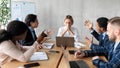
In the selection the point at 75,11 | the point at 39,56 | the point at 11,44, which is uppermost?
the point at 75,11

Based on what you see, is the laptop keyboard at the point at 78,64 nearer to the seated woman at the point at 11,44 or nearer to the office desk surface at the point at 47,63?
the office desk surface at the point at 47,63

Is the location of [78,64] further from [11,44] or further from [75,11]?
[75,11]

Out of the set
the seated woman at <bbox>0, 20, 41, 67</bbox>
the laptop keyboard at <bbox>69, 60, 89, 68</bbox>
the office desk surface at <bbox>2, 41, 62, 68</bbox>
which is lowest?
the office desk surface at <bbox>2, 41, 62, 68</bbox>

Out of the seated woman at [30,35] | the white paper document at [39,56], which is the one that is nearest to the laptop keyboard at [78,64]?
the white paper document at [39,56]

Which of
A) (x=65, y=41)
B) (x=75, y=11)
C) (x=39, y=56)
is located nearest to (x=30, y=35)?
(x=65, y=41)

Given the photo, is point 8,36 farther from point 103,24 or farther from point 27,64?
point 103,24

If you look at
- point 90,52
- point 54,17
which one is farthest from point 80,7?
point 90,52

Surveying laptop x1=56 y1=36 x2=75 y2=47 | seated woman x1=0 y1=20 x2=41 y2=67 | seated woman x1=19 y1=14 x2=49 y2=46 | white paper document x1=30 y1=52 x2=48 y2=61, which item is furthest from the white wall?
seated woman x1=0 y1=20 x2=41 y2=67

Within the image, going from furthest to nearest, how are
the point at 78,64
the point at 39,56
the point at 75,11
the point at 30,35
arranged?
the point at 75,11 → the point at 30,35 → the point at 39,56 → the point at 78,64

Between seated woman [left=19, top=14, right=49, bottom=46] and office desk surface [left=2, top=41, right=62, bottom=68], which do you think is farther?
seated woman [left=19, top=14, right=49, bottom=46]

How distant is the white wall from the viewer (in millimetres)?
4391

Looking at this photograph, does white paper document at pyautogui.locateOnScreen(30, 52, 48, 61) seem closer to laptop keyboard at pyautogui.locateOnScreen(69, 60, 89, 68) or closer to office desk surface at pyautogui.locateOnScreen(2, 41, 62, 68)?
office desk surface at pyautogui.locateOnScreen(2, 41, 62, 68)

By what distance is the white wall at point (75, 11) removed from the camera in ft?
14.4

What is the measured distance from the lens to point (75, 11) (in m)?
4.48
